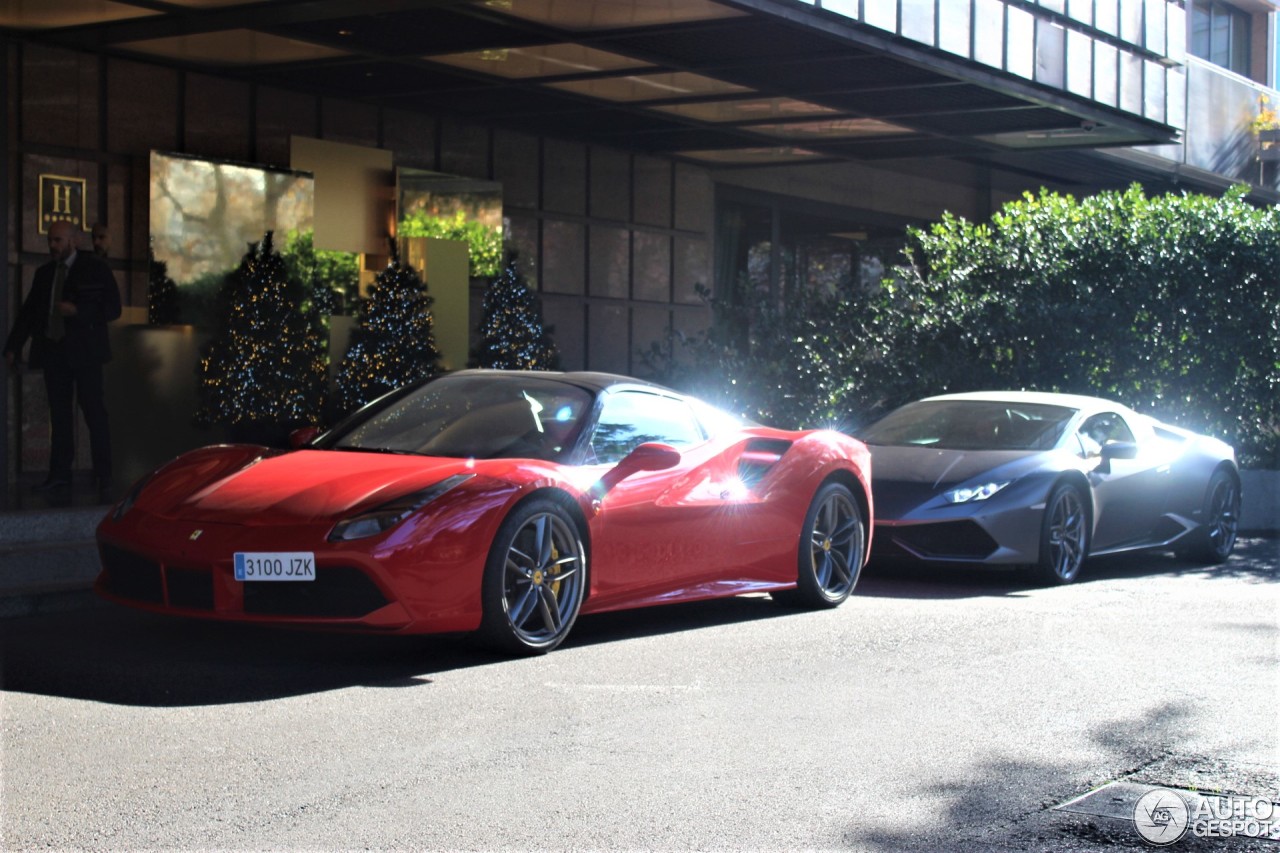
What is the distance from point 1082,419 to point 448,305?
813cm

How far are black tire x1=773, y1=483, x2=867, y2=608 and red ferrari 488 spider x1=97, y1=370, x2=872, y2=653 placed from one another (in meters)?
0.02

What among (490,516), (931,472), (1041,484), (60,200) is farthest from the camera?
(60,200)

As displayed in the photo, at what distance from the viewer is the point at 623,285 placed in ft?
71.9

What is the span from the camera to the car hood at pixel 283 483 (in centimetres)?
705

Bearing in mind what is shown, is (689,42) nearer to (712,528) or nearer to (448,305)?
(448,305)

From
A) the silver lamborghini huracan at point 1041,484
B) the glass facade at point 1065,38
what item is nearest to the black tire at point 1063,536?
the silver lamborghini huracan at point 1041,484

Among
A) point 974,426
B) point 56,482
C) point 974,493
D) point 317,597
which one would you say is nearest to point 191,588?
point 317,597

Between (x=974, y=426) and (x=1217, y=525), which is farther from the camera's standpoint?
(x=1217, y=525)

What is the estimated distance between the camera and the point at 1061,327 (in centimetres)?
1695

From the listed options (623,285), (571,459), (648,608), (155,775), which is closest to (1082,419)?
(648,608)

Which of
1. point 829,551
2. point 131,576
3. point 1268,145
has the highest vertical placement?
point 1268,145

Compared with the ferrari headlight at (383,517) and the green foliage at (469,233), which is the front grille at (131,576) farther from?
the green foliage at (469,233)

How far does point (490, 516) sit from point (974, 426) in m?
5.97

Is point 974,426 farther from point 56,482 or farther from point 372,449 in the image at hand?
point 56,482
